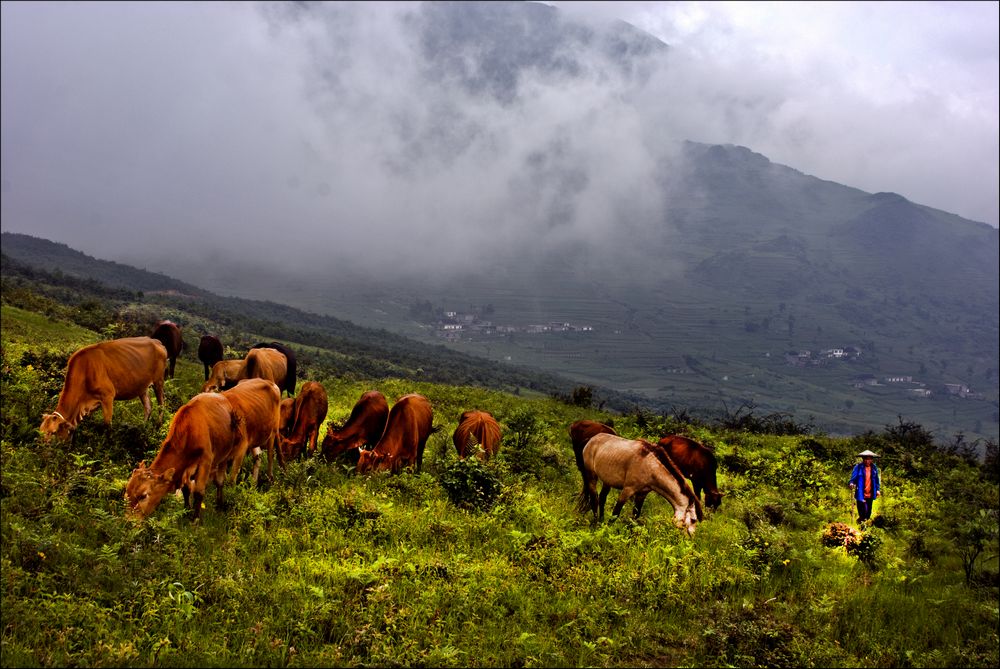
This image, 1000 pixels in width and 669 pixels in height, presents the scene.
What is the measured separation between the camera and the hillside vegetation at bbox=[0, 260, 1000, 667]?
26.6 feet

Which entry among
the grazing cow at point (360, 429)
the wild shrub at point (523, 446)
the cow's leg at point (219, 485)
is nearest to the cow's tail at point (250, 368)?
the grazing cow at point (360, 429)

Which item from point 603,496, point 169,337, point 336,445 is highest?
point 169,337

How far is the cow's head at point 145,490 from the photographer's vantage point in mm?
9727

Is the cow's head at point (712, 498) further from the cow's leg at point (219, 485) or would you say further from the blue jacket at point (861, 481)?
the cow's leg at point (219, 485)

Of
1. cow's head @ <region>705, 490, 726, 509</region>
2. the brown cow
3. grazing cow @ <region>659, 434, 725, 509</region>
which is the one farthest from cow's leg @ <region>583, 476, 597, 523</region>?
the brown cow

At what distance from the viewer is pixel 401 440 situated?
15.2 metres

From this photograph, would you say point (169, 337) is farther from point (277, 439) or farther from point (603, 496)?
point (603, 496)

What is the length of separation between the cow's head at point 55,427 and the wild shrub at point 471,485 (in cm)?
750

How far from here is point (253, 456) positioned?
13094 millimetres

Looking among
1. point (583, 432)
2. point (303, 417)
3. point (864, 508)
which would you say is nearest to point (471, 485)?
point (583, 432)

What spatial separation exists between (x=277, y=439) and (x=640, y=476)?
303 inches

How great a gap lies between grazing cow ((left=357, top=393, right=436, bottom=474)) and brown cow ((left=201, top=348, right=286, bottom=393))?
428cm

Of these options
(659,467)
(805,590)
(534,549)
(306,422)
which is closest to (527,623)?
(534,549)

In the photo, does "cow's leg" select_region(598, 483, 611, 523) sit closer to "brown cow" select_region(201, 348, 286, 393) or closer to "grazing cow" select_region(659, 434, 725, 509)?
"grazing cow" select_region(659, 434, 725, 509)
